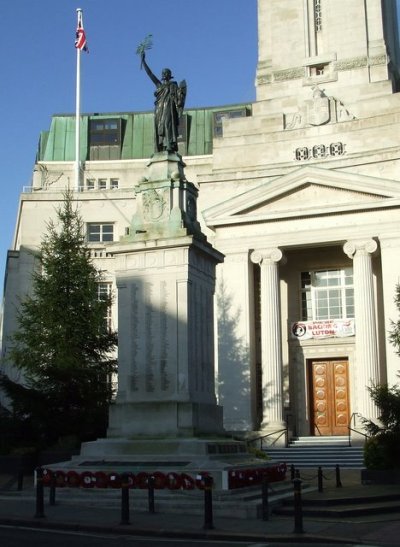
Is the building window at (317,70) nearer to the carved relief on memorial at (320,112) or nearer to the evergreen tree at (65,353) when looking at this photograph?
the carved relief on memorial at (320,112)

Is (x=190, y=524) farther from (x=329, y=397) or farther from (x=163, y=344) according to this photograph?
(x=329, y=397)

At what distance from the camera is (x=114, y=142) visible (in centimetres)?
5947

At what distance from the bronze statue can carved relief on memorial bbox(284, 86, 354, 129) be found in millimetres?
22861

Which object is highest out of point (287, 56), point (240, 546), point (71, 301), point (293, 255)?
point (287, 56)

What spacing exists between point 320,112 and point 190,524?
1235 inches

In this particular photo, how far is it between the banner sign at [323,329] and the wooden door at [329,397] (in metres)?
1.47

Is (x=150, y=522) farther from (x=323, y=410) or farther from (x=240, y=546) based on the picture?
(x=323, y=410)

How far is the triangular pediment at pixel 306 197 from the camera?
37406 mm

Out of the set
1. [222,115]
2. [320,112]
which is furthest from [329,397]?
[222,115]

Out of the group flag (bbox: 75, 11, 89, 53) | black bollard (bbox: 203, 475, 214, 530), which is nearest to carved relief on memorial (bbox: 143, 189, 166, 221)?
black bollard (bbox: 203, 475, 214, 530)

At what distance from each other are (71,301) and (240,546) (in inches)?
732

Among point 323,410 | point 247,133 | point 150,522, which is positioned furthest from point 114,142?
point 150,522

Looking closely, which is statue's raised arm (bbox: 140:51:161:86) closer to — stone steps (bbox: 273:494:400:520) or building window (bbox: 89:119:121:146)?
stone steps (bbox: 273:494:400:520)

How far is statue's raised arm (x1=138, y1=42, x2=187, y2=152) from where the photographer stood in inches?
813
